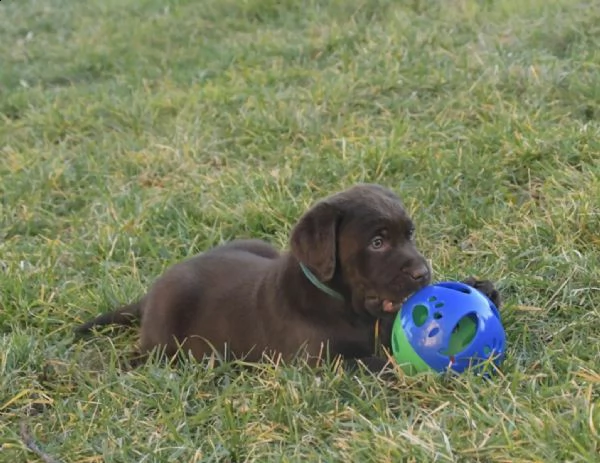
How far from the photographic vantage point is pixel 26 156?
6.83 metres

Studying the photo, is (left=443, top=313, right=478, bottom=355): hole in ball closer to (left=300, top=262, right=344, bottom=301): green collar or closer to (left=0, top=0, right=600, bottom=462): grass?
(left=0, top=0, right=600, bottom=462): grass

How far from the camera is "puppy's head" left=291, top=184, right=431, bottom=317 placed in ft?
12.0

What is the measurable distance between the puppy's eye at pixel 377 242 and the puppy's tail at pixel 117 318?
52.5 inches

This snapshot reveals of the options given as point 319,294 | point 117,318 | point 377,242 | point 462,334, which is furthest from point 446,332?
point 117,318

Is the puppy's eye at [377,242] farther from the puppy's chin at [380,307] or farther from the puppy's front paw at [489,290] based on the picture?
the puppy's front paw at [489,290]

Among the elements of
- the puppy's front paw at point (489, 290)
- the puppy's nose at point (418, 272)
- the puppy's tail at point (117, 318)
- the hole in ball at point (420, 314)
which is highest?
the puppy's nose at point (418, 272)

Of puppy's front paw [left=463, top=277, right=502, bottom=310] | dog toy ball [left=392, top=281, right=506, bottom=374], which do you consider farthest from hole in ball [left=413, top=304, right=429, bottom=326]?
puppy's front paw [left=463, top=277, right=502, bottom=310]

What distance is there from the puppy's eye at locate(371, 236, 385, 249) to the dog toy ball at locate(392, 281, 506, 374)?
254 millimetres

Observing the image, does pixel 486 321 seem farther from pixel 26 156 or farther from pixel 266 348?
pixel 26 156

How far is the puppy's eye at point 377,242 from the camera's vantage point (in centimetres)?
373

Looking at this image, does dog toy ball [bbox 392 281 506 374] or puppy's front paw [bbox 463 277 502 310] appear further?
puppy's front paw [bbox 463 277 502 310]

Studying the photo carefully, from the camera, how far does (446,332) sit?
3494 mm

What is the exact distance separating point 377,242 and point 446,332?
47cm

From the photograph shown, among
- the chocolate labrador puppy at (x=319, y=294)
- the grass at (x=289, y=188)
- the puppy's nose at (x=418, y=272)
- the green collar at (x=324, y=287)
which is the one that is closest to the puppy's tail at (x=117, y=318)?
the grass at (x=289, y=188)
